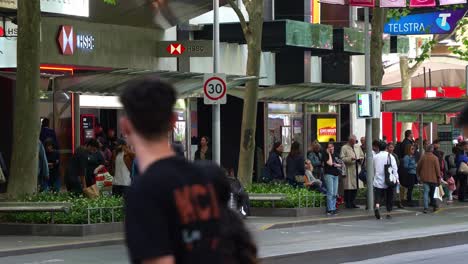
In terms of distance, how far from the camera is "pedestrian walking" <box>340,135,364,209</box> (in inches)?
988

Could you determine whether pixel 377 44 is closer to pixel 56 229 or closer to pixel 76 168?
pixel 76 168

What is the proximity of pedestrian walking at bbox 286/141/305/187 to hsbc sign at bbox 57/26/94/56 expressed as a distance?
5.71 metres

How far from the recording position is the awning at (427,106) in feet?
98.9

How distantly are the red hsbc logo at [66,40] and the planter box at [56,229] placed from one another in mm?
7680

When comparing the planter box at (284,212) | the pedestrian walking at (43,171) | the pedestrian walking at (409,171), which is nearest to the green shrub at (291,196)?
the planter box at (284,212)

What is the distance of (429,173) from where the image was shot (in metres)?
25.3

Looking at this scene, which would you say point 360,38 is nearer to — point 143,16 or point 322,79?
point 322,79

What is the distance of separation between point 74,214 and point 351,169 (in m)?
8.86

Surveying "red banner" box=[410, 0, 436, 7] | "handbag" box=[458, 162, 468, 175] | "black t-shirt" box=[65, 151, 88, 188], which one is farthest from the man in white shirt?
"black t-shirt" box=[65, 151, 88, 188]

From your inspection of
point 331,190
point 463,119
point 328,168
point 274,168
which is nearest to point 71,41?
point 274,168

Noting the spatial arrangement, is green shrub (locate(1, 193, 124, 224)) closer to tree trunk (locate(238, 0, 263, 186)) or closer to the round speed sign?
the round speed sign

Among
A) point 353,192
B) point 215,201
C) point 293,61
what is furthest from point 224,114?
point 215,201

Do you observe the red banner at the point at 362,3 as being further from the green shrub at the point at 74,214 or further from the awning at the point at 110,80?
the green shrub at the point at 74,214

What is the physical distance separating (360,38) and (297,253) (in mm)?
19379
